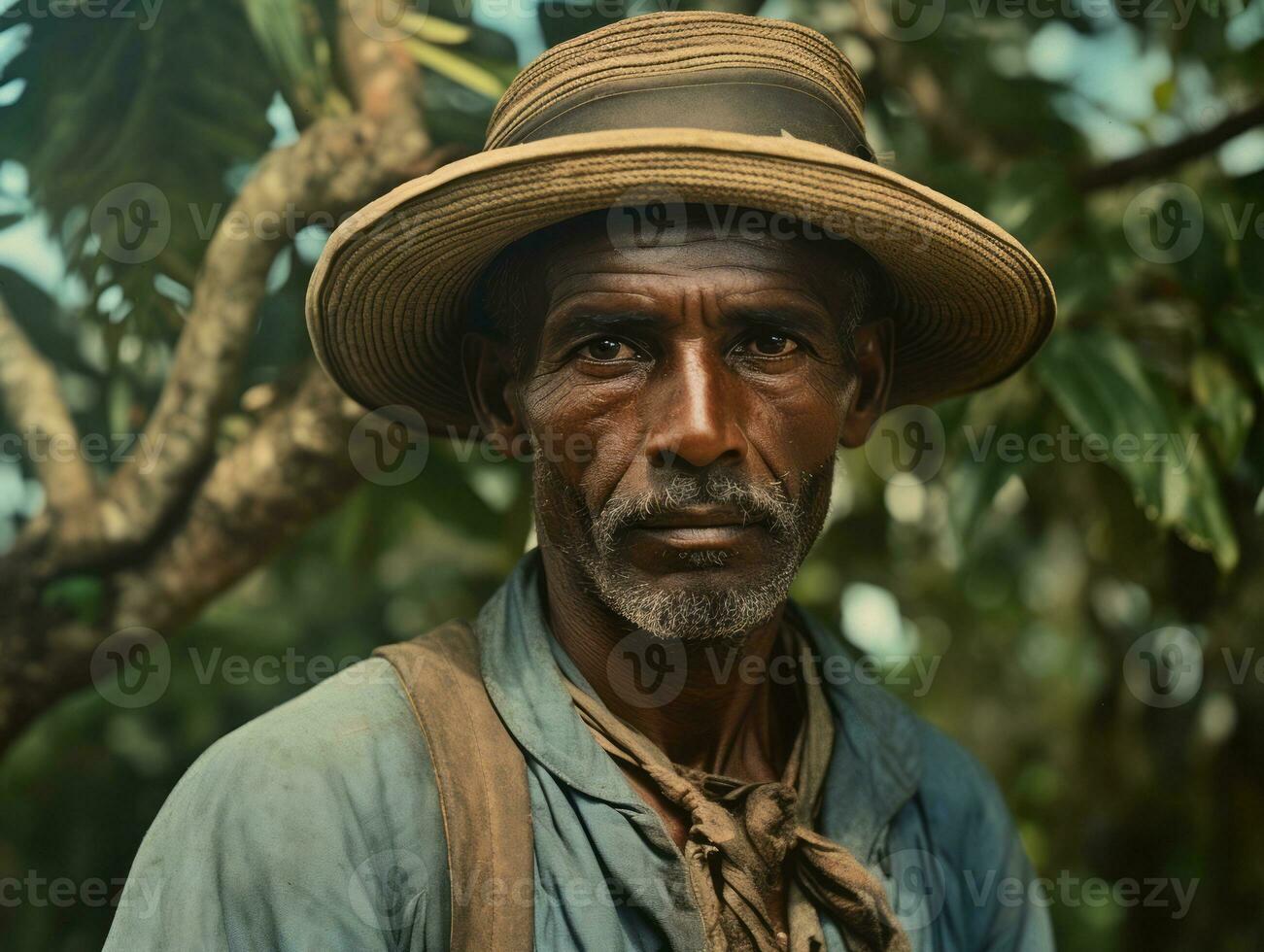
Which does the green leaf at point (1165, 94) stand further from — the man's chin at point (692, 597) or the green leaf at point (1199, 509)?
the man's chin at point (692, 597)

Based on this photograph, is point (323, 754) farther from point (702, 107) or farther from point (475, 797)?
point (702, 107)

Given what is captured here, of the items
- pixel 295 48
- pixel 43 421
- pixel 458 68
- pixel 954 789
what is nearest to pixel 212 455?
pixel 43 421

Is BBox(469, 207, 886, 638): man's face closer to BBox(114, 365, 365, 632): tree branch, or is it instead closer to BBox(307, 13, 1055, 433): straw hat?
BBox(307, 13, 1055, 433): straw hat

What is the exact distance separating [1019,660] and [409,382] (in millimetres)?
2708

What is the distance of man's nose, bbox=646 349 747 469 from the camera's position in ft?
5.38

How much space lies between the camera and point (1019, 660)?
13.8ft

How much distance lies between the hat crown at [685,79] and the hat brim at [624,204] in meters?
0.15

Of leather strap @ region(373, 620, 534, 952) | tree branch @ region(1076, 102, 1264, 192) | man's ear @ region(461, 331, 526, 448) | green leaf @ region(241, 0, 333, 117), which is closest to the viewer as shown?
leather strap @ region(373, 620, 534, 952)

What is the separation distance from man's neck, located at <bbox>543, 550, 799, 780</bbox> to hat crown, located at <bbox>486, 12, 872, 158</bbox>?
0.62 meters

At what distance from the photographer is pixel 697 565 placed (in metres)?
1.72

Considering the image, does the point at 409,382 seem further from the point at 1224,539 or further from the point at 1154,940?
the point at 1154,940

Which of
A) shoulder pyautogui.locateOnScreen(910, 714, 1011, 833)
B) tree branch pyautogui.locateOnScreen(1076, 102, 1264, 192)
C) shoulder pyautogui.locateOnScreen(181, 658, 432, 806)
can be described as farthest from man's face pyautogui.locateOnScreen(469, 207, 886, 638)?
tree branch pyautogui.locateOnScreen(1076, 102, 1264, 192)

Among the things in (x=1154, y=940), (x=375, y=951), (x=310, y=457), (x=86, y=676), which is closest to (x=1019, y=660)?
(x=1154, y=940)

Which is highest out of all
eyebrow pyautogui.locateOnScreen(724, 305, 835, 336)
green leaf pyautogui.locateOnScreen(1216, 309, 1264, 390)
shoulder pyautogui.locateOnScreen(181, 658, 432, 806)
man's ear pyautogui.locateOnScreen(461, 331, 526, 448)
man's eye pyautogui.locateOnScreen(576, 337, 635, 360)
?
green leaf pyautogui.locateOnScreen(1216, 309, 1264, 390)
